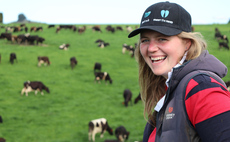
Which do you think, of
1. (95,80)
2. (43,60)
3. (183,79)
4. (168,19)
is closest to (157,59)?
(168,19)

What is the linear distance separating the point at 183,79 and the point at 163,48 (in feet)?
1.40

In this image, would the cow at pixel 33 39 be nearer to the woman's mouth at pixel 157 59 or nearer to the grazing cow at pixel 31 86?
the grazing cow at pixel 31 86

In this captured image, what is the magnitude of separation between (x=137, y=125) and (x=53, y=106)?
245 inches

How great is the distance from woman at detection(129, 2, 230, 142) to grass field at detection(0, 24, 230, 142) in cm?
1238

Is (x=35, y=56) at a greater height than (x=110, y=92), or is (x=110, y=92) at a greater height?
(x=35, y=56)

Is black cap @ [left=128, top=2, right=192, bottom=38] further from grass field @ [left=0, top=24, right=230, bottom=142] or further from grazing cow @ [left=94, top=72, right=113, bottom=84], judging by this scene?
grazing cow @ [left=94, top=72, right=113, bottom=84]

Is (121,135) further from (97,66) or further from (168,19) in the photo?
(97,66)

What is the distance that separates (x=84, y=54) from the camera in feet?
109

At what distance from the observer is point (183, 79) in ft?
6.10

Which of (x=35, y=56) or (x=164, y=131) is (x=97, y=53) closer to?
(x=35, y=56)

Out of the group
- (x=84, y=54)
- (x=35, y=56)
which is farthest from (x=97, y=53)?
(x=35, y=56)

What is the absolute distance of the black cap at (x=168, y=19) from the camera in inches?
82.7

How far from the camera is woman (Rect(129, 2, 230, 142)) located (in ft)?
5.31

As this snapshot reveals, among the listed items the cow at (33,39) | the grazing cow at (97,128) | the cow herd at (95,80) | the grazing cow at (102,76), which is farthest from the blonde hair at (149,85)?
the cow at (33,39)
